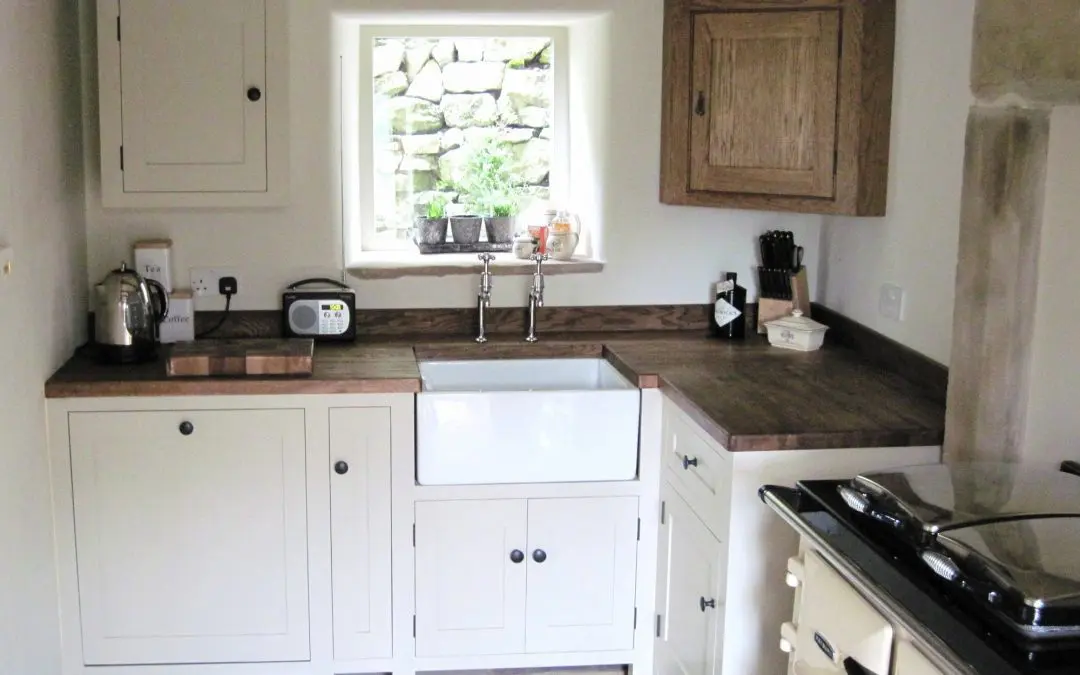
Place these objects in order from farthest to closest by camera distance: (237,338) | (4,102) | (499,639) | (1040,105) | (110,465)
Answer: (237,338), (499,639), (110,465), (4,102), (1040,105)

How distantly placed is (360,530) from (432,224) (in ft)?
3.49

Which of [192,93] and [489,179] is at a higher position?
[192,93]

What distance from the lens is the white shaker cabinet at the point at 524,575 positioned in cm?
295

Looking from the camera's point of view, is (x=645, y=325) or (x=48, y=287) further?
(x=645, y=325)

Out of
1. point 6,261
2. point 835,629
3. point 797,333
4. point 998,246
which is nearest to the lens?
point 835,629

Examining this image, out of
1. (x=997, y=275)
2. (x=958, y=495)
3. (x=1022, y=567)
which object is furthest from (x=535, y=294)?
(x=1022, y=567)

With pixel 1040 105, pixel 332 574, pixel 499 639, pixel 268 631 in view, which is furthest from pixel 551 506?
pixel 1040 105

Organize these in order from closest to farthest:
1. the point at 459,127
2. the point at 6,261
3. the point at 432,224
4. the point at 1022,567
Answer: the point at 1022,567
the point at 6,261
the point at 432,224
the point at 459,127

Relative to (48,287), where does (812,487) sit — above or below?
below

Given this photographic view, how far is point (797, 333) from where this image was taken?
10.7 ft

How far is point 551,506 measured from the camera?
2.95 meters

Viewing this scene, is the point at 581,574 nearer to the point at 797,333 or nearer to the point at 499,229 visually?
the point at 797,333

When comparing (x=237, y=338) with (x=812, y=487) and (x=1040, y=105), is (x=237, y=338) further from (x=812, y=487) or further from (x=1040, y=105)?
(x=1040, y=105)

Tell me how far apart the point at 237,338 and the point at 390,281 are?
0.47m
